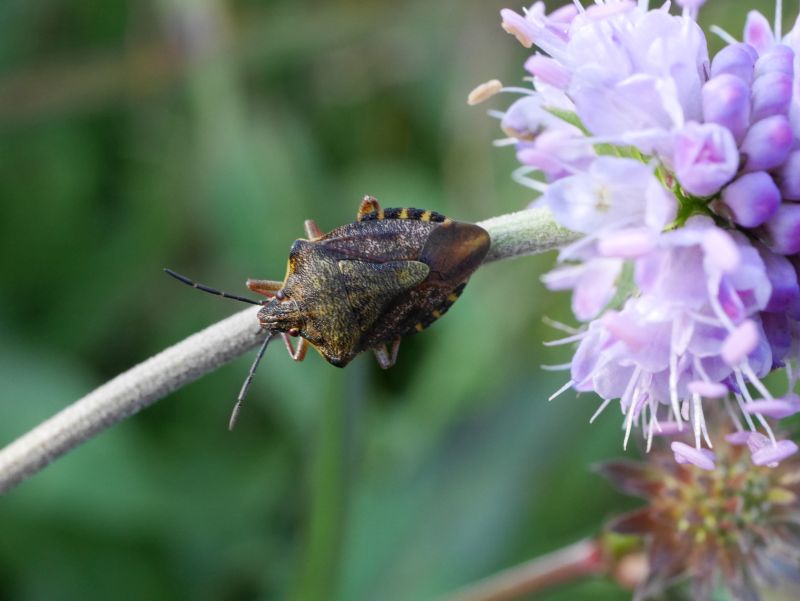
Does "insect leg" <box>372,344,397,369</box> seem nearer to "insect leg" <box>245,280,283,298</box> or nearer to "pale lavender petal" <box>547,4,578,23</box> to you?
"insect leg" <box>245,280,283,298</box>

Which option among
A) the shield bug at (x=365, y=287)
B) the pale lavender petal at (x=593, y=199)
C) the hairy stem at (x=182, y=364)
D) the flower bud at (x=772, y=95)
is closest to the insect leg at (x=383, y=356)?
the shield bug at (x=365, y=287)

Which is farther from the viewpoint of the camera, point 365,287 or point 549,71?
point 365,287

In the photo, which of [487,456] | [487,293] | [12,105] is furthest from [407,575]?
[12,105]

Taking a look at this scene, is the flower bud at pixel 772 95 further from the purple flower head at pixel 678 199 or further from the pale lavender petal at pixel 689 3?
the pale lavender petal at pixel 689 3

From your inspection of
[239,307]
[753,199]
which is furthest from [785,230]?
[239,307]

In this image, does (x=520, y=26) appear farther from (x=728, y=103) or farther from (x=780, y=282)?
(x=780, y=282)

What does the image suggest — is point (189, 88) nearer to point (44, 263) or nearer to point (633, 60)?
point (44, 263)
